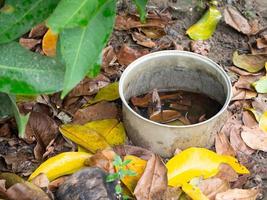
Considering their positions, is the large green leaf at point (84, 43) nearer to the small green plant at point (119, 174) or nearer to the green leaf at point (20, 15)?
the green leaf at point (20, 15)

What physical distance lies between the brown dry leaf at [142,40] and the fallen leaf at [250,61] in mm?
318

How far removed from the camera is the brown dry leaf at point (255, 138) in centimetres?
187

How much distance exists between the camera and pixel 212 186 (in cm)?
172

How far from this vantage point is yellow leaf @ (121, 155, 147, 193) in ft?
5.48

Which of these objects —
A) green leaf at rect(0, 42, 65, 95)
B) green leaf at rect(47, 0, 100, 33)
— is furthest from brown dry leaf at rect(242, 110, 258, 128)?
green leaf at rect(47, 0, 100, 33)

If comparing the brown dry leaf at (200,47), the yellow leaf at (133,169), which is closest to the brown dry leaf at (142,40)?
the brown dry leaf at (200,47)

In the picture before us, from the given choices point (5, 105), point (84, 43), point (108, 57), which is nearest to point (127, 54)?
point (108, 57)

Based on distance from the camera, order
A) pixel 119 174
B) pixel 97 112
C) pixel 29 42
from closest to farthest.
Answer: pixel 119 174, pixel 97 112, pixel 29 42

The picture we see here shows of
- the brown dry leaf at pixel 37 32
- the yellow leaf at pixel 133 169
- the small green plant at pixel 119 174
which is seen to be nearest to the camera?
the small green plant at pixel 119 174

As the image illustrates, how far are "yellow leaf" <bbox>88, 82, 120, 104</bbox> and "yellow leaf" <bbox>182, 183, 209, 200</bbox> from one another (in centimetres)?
45

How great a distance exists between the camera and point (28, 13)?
117 centimetres

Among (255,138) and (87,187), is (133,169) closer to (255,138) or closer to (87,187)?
(87,187)

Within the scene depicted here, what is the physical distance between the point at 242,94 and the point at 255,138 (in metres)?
0.20

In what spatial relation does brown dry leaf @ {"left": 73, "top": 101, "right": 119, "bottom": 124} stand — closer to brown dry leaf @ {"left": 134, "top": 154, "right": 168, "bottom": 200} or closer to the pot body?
the pot body
